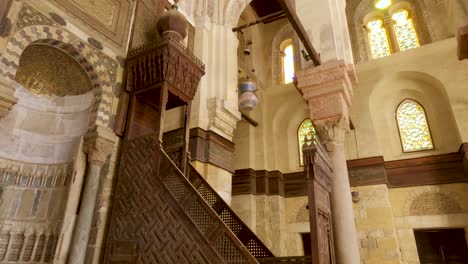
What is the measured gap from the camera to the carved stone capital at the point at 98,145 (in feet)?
13.2

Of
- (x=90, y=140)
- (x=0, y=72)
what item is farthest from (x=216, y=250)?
(x=0, y=72)

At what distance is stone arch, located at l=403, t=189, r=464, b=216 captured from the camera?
24.8 ft

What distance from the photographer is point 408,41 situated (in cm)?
972

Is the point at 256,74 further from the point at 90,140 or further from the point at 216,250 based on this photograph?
the point at 216,250

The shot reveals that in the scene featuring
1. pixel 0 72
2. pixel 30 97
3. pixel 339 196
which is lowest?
pixel 339 196

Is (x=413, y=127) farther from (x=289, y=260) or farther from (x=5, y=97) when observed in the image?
(x=5, y=97)

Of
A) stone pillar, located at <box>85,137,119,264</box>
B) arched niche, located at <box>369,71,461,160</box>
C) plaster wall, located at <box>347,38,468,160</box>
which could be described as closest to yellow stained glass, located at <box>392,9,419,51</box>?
plaster wall, located at <box>347,38,468,160</box>

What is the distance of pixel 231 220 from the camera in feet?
14.0

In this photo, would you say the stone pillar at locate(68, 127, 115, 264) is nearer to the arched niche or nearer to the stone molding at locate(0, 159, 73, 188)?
the stone molding at locate(0, 159, 73, 188)

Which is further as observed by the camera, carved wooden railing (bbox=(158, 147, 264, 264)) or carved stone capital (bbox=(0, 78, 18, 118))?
carved stone capital (bbox=(0, 78, 18, 118))

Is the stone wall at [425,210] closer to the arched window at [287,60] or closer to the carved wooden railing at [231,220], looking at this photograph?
the arched window at [287,60]

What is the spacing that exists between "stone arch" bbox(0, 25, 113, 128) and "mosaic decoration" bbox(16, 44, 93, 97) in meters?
0.15

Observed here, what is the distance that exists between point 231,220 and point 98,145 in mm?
2066

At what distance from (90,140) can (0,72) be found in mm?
1243
